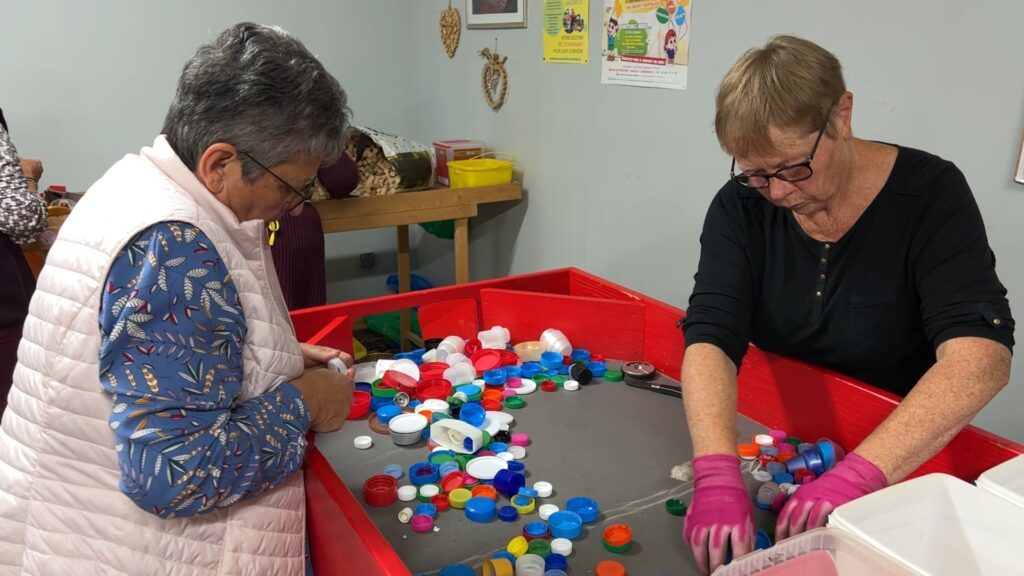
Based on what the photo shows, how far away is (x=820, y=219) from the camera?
1193 mm

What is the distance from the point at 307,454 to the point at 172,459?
334 millimetres

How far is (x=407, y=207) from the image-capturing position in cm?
271

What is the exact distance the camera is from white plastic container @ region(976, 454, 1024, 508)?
800mm

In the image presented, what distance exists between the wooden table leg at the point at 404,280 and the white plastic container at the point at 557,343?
1.51 metres

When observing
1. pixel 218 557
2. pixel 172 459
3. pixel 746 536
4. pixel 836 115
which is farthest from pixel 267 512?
pixel 836 115

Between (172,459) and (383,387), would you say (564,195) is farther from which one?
(172,459)

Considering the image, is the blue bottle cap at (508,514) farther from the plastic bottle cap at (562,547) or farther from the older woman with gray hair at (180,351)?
the older woman with gray hair at (180,351)

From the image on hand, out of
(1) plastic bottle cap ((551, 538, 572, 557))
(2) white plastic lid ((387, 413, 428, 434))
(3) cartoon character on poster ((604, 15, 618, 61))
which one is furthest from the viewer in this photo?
(3) cartoon character on poster ((604, 15, 618, 61))

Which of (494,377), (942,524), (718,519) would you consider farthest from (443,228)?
(942,524)

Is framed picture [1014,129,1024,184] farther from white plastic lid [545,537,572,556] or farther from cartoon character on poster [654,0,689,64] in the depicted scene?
white plastic lid [545,537,572,556]

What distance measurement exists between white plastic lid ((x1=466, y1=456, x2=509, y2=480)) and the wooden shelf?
5.06 ft

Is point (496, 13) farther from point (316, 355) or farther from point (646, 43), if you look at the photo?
point (316, 355)

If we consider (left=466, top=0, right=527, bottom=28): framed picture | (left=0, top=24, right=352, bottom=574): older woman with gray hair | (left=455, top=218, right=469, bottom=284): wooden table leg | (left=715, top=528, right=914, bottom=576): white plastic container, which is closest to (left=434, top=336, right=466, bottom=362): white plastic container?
(left=0, top=24, right=352, bottom=574): older woman with gray hair

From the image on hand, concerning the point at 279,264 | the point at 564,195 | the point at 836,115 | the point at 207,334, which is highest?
the point at 836,115
